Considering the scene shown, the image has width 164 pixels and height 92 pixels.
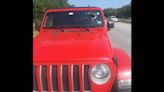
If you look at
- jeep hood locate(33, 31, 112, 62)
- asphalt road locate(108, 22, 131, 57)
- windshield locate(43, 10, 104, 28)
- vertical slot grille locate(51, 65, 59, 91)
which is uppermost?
windshield locate(43, 10, 104, 28)

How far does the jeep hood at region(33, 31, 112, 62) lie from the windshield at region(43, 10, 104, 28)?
595 mm

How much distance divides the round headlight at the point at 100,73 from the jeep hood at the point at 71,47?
129 mm

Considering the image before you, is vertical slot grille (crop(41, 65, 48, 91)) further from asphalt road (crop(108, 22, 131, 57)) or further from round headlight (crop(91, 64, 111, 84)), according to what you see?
asphalt road (crop(108, 22, 131, 57))

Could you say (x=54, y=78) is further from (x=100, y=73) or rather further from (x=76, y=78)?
(x=100, y=73)

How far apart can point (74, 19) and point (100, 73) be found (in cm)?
210

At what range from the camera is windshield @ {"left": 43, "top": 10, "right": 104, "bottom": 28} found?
5.48 m

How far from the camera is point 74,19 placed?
219 inches

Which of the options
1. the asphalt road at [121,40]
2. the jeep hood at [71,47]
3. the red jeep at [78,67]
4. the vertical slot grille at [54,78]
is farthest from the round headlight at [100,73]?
the asphalt road at [121,40]

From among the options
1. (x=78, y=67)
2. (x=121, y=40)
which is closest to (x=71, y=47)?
(x=78, y=67)

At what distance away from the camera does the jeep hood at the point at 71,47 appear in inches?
148

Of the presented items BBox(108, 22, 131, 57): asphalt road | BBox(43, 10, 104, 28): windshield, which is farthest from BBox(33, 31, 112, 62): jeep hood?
BBox(108, 22, 131, 57): asphalt road
